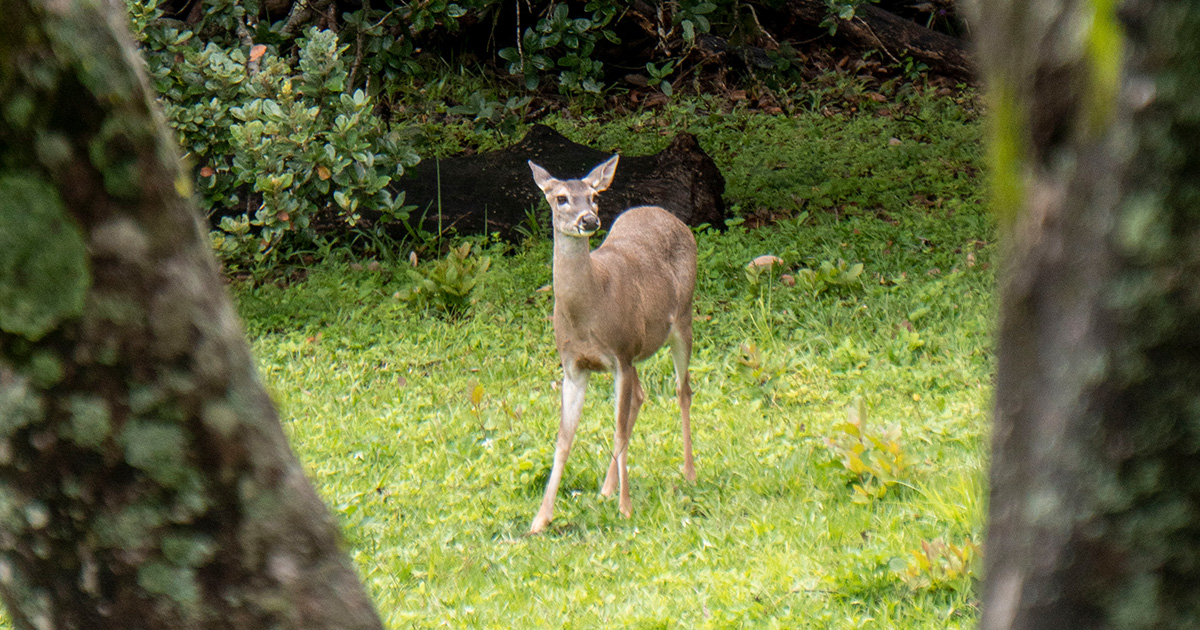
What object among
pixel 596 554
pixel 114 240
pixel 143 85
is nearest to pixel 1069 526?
pixel 114 240

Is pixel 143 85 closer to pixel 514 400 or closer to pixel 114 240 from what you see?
pixel 114 240

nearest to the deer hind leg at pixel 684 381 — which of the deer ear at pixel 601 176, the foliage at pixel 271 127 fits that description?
the deer ear at pixel 601 176

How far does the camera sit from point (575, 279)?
554 centimetres

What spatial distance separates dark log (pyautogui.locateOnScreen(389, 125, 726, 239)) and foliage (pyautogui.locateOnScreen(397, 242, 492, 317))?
118cm

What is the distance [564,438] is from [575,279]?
0.71 metres

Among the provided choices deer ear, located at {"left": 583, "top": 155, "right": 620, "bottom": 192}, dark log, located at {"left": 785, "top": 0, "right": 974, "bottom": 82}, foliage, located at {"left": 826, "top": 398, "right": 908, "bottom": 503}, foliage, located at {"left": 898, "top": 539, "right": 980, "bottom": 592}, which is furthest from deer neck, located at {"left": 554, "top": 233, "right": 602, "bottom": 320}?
dark log, located at {"left": 785, "top": 0, "right": 974, "bottom": 82}

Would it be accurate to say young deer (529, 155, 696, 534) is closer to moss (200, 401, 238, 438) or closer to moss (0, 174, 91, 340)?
moss (200, 401, 238, 438)

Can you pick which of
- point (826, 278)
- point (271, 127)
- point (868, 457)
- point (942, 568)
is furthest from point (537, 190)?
point (942, 568)

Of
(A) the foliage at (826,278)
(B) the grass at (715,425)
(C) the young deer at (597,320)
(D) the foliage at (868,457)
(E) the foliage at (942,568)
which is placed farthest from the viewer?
(A) the foliage at (826,278)

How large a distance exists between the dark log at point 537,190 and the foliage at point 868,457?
4.70m

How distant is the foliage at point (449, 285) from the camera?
830cm

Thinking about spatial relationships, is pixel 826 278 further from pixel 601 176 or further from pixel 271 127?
pixel 271 127

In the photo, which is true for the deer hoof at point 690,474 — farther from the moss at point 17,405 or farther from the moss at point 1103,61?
the moss at point 1103,61

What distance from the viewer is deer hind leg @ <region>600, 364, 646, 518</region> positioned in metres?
5.28
